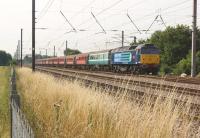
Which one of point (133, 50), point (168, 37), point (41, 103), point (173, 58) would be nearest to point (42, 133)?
point (41, 103)

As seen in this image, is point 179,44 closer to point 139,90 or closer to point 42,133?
point 139,90

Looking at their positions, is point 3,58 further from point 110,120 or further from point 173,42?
point 110,120

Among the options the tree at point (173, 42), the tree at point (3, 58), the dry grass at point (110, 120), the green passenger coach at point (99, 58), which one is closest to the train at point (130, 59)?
the green passenger coach at point (99, 58)

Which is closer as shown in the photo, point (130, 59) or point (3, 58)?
point (130, 59)

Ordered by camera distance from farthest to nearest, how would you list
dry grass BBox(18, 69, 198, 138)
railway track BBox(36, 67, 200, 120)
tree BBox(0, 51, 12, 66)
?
tree BBox(0, 51, 12, 66), railway track BBox(36, 67, 200, 120), dry grass BBox(18, 69, 198, 138)

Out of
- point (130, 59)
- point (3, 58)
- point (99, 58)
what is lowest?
point (130, 59)

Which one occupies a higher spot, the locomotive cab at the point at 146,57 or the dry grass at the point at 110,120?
the locomotive cab at the point at 146,57

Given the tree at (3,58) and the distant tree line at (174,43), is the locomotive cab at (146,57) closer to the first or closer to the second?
the distant tree line at (174,43)

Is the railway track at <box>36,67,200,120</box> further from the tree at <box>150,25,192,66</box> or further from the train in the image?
the tree at <box>150,25,192,66</box>

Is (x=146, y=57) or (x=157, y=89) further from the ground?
(x=146, y=57)

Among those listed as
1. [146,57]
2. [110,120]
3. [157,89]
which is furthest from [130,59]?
[110,120]

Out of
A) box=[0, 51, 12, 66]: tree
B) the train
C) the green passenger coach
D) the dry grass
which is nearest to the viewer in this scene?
the dry grass

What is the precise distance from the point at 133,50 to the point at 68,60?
38.8m

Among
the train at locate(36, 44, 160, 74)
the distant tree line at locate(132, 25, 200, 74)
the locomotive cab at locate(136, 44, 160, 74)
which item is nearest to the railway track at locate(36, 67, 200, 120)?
the locomotive cab at locate(136, 44, 160, 74)
